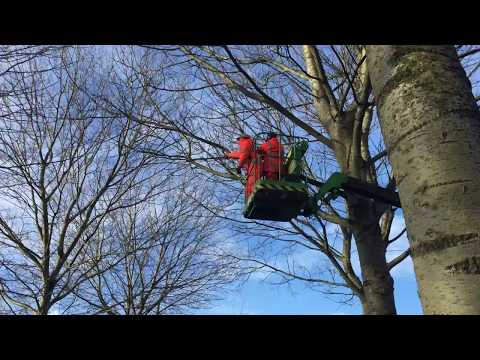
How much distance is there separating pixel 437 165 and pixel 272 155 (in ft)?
14.6

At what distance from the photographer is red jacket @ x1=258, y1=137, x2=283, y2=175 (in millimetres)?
5891

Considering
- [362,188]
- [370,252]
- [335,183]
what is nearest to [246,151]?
[335,183]

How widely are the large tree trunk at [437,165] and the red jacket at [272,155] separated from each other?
406 centimetres

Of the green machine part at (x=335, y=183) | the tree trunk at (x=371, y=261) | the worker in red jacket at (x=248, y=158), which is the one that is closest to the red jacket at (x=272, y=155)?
the worker in red jacket at (x=248, y=158)

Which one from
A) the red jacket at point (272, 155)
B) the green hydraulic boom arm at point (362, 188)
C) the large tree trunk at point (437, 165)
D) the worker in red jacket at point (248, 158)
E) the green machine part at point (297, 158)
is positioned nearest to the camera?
the large tree trunk at point (437, 165)

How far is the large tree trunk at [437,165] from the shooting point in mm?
1301

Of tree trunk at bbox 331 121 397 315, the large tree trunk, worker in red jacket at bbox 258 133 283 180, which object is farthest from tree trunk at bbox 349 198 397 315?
the large tree trunk

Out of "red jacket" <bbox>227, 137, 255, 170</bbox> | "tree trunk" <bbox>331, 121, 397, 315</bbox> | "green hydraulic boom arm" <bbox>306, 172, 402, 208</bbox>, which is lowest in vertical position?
"tree trunk" <bbox>331, 121, 397, 315</bbox>

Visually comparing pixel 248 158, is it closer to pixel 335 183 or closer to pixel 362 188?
pixel 335 183

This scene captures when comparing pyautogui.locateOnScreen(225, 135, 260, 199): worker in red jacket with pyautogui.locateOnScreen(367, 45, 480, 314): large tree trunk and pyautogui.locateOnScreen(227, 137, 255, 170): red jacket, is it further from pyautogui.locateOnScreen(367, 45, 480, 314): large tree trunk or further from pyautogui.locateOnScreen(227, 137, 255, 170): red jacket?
pyautogui.locateOnScreen(367, 45, 480, 314): large tree trunk

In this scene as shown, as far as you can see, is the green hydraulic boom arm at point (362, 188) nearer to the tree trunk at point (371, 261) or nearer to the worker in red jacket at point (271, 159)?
the tree trunk at point (371, 261)

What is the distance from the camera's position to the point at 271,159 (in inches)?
235
